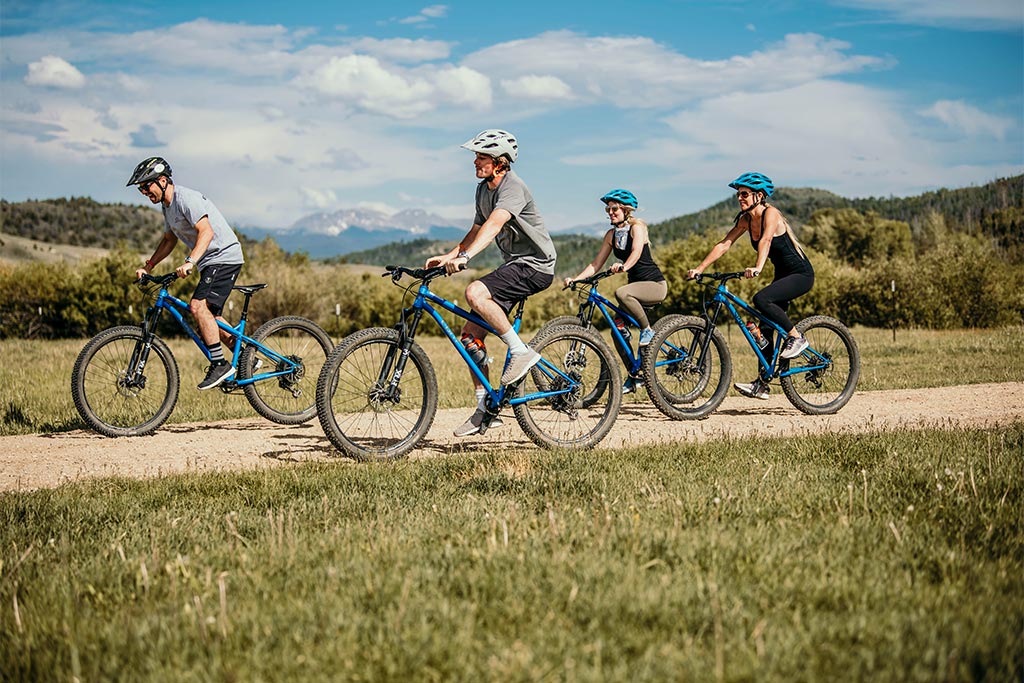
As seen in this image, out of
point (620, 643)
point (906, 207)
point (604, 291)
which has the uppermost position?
point (906, 207)

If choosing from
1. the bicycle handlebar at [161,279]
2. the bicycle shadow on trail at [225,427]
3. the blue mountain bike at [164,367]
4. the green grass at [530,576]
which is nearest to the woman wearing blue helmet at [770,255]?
the green grass at [530,576]

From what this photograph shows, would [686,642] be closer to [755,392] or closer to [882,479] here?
[882,479]

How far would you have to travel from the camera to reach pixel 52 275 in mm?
30422

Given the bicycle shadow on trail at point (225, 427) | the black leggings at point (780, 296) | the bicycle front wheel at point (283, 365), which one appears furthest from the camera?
the black leggings at point (780, 296)

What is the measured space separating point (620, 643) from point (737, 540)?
1212 millimetres

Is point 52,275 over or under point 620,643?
over

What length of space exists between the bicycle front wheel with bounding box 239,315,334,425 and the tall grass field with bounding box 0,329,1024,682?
2694 mm

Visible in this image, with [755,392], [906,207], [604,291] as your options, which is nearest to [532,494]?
[755,392]

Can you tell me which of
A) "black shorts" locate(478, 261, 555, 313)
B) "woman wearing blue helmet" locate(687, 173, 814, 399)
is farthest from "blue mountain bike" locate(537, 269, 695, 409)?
"black shorts" locate(478, 261, 555, 313)

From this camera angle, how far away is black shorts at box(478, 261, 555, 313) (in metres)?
6.98

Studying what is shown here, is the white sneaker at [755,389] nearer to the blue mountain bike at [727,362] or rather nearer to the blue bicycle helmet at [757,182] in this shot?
the blue mountain bike at [727,362]

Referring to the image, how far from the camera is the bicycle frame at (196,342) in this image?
27.5ft

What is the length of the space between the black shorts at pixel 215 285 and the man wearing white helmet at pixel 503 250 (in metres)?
2.65

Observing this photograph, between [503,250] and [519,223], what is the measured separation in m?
0.46
